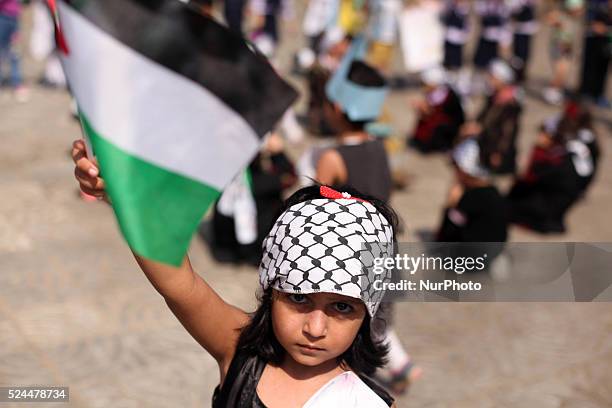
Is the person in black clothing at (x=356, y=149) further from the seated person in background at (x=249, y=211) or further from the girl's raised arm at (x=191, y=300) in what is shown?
the girl's raised arm at (x=191, y=300)

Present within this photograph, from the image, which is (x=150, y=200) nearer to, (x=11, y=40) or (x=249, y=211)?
(x=249, y=211)

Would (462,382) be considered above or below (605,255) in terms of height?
below

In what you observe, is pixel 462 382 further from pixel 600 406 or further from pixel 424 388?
pixel 600 406

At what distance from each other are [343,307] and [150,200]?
66cm

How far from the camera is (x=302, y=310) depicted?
84.8 inches

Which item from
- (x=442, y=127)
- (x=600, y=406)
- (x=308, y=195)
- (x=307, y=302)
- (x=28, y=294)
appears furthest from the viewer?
(x=442, y=127)

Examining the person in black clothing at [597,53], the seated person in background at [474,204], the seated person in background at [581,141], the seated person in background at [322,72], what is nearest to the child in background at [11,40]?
the seated person in background at [322,72]

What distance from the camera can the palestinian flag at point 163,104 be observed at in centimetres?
169

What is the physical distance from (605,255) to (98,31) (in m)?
1.85

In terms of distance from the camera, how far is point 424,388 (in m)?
4.98

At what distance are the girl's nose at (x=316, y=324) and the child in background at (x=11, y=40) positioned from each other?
8175mm

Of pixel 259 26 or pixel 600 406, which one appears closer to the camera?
pixel 600 406

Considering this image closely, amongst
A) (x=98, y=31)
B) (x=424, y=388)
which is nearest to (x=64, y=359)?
(x=424, y=388)

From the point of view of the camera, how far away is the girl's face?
2.13 meters
